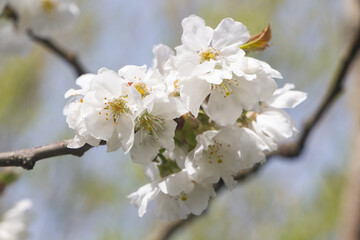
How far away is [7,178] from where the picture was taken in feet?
5.94

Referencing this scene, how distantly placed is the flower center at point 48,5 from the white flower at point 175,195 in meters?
1.48

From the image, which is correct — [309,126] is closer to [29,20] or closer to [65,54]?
[65,54]

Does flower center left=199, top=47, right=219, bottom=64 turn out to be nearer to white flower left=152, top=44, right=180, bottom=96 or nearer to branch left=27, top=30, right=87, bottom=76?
white flower left=152, top=44, right=180, bottom=96

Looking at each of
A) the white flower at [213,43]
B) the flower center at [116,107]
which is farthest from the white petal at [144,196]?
the white flower at [213,43]

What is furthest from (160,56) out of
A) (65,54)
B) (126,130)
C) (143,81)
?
(65,54)

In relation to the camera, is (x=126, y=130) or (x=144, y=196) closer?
(x=126, y=130)

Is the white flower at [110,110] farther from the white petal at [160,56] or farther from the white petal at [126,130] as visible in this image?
the white petal at [160,56]

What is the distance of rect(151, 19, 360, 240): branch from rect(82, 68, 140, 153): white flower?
74 centimetres

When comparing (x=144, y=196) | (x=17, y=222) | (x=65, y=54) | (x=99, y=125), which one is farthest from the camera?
(x=65, y=54)

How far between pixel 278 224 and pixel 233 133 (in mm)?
4149

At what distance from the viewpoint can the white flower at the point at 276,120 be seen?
1.21 meters

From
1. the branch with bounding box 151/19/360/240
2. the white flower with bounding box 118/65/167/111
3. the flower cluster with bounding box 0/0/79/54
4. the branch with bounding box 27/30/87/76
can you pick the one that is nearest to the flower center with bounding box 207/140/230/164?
the white flower with bounding box 118/65/167/111

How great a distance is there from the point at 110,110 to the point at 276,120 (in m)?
0.52

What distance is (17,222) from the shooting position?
84.1 inches
